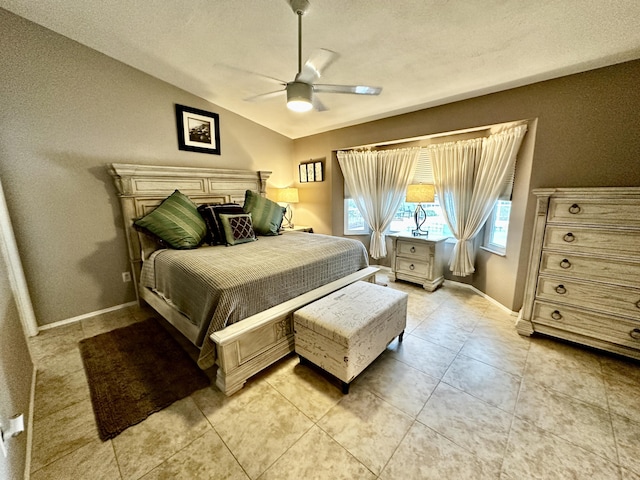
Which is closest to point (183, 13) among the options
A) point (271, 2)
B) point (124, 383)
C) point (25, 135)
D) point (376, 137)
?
point (271, 2)

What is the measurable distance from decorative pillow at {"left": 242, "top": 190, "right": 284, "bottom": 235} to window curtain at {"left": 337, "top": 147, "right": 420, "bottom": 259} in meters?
1.35

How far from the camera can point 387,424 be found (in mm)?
1469

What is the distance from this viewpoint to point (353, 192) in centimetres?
407

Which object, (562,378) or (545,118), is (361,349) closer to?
(562,378)

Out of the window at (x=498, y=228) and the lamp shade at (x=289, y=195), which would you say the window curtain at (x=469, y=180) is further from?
the lamp shade at (x=289, y=195)

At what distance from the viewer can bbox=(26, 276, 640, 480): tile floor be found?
1.24 metres

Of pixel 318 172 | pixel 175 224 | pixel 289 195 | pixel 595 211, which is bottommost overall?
pixel 175 224

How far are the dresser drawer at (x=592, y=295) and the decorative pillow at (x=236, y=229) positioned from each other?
293 centimetres

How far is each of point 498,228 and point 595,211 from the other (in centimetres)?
116

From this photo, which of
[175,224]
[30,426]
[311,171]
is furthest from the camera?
[311,171]

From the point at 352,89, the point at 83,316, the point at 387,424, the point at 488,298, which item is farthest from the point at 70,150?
the point at 488,298

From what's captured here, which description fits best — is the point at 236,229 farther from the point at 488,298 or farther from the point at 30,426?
the point at 488,298

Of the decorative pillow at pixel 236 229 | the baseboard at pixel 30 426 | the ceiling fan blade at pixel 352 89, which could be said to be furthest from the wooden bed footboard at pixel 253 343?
the ceiling fan blade at pixel 352 89

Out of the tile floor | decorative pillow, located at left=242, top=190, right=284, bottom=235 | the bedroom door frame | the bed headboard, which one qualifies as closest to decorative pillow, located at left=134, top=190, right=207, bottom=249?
the bed headboard
